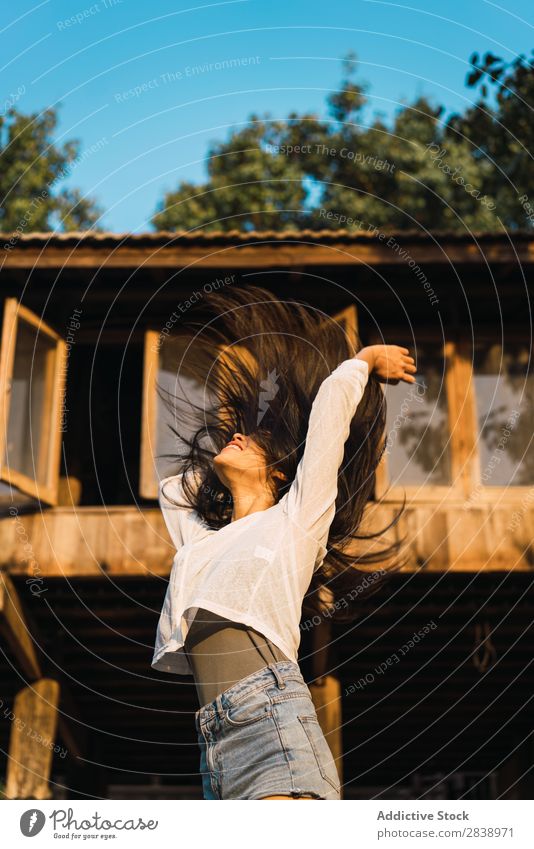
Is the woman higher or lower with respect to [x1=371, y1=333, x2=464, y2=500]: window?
lower

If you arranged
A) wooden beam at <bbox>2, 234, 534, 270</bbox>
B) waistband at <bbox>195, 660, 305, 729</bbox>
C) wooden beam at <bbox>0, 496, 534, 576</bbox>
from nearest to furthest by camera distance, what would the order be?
waistband at <bbox>195, 660, 305, 729</bbox>
wooden beam at <bbox>0, 496, 534, 576</bbox>
wooden beam at <bbox>2, 234, 534, 270</bbox>

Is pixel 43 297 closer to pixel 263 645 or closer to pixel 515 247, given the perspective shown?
pixel 515 247

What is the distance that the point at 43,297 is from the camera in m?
13.7

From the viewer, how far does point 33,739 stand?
43.7 ft

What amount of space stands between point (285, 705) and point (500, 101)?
288 inches

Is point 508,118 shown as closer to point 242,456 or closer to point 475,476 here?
point 475,476

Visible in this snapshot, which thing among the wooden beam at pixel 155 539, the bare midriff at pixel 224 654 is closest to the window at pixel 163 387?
the wooden beam at pixel 155 539

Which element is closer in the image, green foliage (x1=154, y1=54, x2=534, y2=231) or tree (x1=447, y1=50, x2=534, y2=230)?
tree (x1=447, y1=50, x2=534, y2=230)

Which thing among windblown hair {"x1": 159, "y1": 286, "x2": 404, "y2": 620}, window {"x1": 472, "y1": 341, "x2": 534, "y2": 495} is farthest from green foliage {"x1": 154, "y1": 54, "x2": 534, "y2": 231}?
windblown hair {"x1": 159, "y1": 286, "x2": 404, "y2": 620}

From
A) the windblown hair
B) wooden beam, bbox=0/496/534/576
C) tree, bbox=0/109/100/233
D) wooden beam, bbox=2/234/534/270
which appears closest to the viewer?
the windblown hair

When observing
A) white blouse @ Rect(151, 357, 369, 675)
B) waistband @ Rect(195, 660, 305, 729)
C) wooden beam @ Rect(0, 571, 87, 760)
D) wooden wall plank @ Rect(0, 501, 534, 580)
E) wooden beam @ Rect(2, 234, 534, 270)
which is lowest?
waistband @ Rect(195, 660, 305, 729)

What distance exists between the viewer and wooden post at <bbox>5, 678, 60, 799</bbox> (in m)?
12.9

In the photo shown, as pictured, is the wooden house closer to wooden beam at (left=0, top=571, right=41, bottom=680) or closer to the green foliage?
wooden beam at (left=0, top=571, right=41, bottom=680)

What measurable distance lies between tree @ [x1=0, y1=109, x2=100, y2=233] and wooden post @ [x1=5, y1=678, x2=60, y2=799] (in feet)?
67.0
